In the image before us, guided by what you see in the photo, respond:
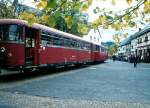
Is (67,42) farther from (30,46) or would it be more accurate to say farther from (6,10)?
(6,10)

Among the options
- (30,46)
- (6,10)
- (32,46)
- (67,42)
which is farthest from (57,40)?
(6,10)

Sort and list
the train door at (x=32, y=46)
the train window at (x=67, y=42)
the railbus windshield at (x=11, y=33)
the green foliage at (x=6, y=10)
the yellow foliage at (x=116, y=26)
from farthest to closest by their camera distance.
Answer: the green foliage at (x=6, y=10) → the train window at (x=67, y=42) → the train door at (x=32, y=46) → the railbus windshield at (x=11, y=33) → the yellow foliage at (x=116, y=26)

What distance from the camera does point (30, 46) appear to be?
19.8m

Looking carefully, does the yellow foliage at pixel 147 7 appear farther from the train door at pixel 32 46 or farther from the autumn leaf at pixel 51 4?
the train door at pixel 32 46

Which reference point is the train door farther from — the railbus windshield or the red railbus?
the railbus windshield

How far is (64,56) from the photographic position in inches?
1020

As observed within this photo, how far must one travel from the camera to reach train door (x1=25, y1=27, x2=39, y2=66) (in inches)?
758

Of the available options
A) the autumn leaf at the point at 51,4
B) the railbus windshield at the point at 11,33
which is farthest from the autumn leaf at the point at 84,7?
the railbus windshield at the point at 11,33

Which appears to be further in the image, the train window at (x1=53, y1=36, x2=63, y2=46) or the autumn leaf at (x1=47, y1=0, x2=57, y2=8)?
the train window at (x1=53, y1=36, x2=63, y2=46)

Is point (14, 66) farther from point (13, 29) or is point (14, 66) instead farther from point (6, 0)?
point (6, 0)

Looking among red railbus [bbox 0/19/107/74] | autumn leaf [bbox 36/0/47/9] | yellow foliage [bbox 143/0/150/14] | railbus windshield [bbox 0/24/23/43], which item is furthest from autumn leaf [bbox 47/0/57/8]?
railbus windshield [bbox 0/24/23/43]

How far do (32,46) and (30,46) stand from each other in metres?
0.15

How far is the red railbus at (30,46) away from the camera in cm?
1700

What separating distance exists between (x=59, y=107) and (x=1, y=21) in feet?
30.1
